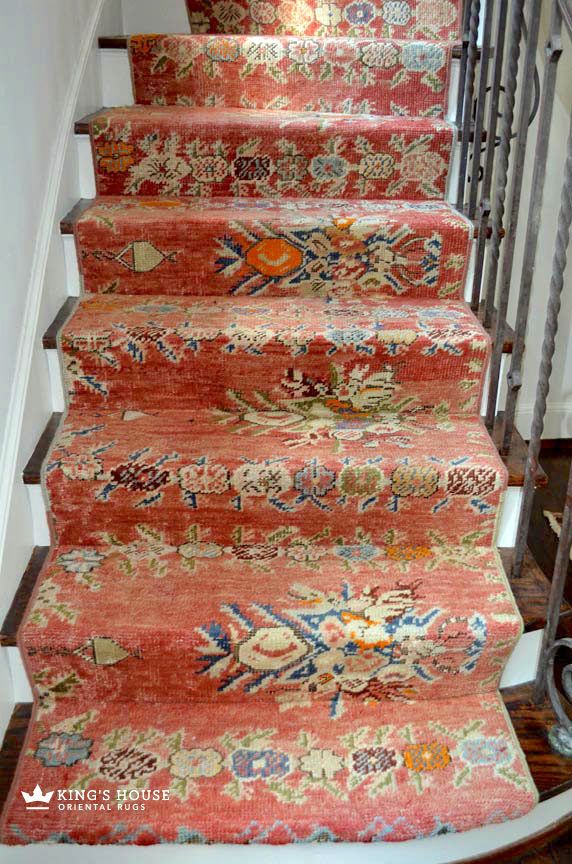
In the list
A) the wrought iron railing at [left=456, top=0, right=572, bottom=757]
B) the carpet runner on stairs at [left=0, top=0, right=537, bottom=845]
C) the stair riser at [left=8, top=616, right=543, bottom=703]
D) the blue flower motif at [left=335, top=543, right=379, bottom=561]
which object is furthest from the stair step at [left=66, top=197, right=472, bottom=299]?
the stair riser at [left=8, top=616, right=543, bottom=703]

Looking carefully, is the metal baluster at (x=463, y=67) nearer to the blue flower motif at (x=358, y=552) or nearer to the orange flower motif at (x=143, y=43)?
the orange flower motif at (x=143, y=43)

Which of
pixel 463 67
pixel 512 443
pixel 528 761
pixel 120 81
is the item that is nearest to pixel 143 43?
pixel 120 81

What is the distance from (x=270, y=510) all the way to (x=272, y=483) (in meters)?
0.06

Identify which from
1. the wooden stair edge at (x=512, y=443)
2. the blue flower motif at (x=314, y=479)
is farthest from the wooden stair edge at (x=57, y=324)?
the blue flower motif at (x=314, y=479)

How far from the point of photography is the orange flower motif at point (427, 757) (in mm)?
1354

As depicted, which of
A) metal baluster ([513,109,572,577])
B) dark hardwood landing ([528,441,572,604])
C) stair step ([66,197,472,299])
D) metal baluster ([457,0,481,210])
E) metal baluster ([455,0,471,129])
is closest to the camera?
metal baluster ([513,109,572,577])

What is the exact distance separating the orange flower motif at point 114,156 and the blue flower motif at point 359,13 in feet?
3.33

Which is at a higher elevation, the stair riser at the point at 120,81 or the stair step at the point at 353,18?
the stair step at the point at 353,18

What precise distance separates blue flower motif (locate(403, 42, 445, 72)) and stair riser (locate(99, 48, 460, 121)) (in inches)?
1.7

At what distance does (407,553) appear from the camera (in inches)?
62.2

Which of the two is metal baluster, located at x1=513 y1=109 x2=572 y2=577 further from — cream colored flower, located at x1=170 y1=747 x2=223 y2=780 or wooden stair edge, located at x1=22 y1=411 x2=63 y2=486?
wooden stair edge, located at x1=22 y1=411 x2=63 y2=486

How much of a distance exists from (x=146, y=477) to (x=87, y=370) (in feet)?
1.01

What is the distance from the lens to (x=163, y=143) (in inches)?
77.9

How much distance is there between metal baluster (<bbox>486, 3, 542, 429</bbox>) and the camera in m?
1.39
